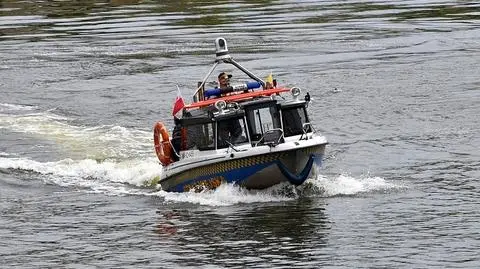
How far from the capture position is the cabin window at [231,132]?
28.1 metres

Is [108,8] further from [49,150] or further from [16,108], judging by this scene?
[49,150]

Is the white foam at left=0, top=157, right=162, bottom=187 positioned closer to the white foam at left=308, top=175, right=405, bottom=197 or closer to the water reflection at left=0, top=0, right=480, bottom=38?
the white foam at left=308, top=175, right=405, bottom=197

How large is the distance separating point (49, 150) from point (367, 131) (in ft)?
34.5

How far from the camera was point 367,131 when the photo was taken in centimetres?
3828

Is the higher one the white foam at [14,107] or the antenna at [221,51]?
the antenna at [221,51]

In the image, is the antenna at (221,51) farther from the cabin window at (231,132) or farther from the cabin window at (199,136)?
the cabin window at (231,132)

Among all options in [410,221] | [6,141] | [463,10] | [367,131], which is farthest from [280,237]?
[463,10]

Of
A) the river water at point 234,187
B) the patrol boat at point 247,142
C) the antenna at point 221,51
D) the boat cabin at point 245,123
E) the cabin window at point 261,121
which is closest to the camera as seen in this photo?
the river water at point 234,187

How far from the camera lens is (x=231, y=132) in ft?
92.4

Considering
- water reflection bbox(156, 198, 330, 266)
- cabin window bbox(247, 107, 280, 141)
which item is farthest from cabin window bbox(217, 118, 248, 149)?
water reflection bbox(156, 198, 330, 266)

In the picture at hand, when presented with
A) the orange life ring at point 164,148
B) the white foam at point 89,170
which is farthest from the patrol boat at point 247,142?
the white foam at point 89,170

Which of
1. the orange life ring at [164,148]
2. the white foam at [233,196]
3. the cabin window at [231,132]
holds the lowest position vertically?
the white foam at [233,196]

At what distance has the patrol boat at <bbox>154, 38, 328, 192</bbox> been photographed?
27.8 m

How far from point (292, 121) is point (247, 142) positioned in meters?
1.37
